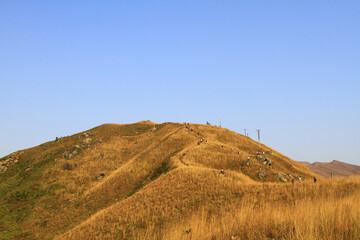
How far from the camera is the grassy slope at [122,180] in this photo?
3112 cm

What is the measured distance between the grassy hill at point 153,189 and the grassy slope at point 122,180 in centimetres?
21

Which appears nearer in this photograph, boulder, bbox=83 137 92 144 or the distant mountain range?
boulder, bbox=83 137 92 144

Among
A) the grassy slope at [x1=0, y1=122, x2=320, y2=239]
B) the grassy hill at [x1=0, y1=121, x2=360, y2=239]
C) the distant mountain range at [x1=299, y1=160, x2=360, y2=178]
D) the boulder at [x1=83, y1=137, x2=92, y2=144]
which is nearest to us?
the grassy hill at [x1=0, y1=121, x2=360, y2=239]

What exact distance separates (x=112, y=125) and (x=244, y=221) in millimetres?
88857

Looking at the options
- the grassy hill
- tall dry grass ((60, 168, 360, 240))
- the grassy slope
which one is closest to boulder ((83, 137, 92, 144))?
the grassy hill

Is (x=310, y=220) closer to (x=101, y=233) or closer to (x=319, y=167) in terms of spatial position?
(x=101, y=233)

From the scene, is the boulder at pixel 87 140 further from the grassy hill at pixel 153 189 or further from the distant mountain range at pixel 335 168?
the distant mountain range at pixel 335 168

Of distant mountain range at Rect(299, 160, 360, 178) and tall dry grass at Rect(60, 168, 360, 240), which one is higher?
tall dry grass at Rect(60, 168, 360, 240)

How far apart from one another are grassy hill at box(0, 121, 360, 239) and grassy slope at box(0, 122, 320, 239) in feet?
0.68

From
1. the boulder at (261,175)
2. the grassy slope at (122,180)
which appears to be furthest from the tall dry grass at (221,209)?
the boulder at (261,175)

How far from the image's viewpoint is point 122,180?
5144 cm

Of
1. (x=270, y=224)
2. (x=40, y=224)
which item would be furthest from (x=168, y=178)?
(x=270, y=224)

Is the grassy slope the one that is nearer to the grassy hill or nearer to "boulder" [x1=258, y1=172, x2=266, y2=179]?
the grassy hill

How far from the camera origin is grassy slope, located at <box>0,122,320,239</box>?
31.1 metres
